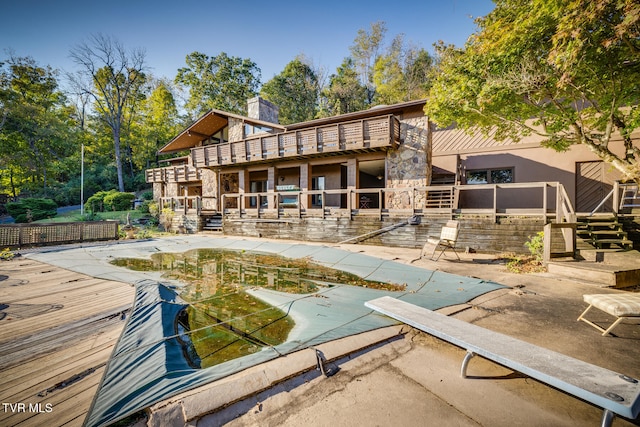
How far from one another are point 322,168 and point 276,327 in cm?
1442

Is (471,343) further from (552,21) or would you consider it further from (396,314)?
(552,21)

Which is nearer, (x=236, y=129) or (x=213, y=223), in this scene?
(x=213, y=223)

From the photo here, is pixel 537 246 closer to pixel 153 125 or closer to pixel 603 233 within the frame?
pixel 603 233

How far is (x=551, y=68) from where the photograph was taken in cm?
654

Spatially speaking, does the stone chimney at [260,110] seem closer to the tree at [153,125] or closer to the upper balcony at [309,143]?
the upper balcony at [309,143]

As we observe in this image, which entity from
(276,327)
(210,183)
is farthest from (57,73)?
(276,327)

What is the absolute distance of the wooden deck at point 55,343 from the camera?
1991 mm

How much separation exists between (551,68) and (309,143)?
1066 centimetres

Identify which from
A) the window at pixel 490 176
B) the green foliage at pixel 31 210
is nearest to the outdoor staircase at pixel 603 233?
the window at pixel 490 176

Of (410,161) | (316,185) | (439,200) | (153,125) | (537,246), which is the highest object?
(153,125)

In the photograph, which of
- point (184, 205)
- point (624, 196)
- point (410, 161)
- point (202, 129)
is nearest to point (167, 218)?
point (184, 205)

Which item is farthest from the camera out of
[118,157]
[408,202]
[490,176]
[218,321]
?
[118,157]

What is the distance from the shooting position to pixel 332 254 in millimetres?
7734

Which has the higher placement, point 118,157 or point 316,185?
point 118,157
